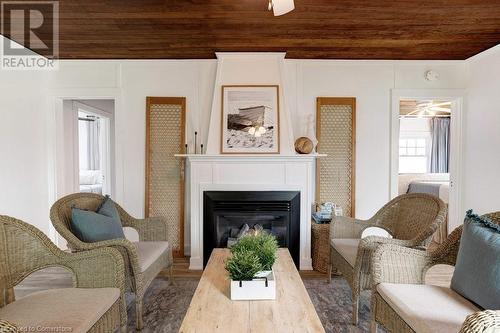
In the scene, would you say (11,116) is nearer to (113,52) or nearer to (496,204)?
(113,52)

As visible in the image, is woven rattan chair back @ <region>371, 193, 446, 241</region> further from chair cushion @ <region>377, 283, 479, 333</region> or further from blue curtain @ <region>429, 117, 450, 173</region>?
blue curtain @ <region>429, 117, 450, 173</region>

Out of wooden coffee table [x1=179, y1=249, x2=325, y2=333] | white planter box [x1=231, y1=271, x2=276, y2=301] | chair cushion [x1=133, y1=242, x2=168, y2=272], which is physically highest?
white planter box [x1=231, y1=271, x2=276, y2=301]

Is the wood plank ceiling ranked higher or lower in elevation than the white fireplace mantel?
higher

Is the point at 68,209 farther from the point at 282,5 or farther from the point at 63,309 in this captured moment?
the point at 282,5

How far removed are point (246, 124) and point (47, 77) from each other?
248 centimetres

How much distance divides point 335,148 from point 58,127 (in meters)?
3.37

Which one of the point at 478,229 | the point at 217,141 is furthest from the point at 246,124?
the point at 478,229

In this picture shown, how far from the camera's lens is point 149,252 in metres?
2.58

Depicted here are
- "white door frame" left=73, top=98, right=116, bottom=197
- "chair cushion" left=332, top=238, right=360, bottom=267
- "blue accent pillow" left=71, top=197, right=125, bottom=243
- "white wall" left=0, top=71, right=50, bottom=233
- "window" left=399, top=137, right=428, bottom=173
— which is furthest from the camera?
"window" left=399, top=137, right=428, bottom=173

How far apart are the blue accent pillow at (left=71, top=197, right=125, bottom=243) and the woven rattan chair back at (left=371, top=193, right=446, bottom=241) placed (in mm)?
2213

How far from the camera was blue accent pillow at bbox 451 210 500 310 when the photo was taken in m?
1.49

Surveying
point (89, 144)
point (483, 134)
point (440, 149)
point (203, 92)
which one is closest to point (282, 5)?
point (203, 92)

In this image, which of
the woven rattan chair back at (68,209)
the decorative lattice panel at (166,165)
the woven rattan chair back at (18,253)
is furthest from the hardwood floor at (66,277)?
the woven rattan chair back at (18,253)

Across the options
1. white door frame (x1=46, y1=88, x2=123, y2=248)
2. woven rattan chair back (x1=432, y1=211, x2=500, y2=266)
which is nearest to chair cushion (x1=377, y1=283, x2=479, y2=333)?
woven rattan chair back (x1=432, y1=211, x2=500, y2=266)
